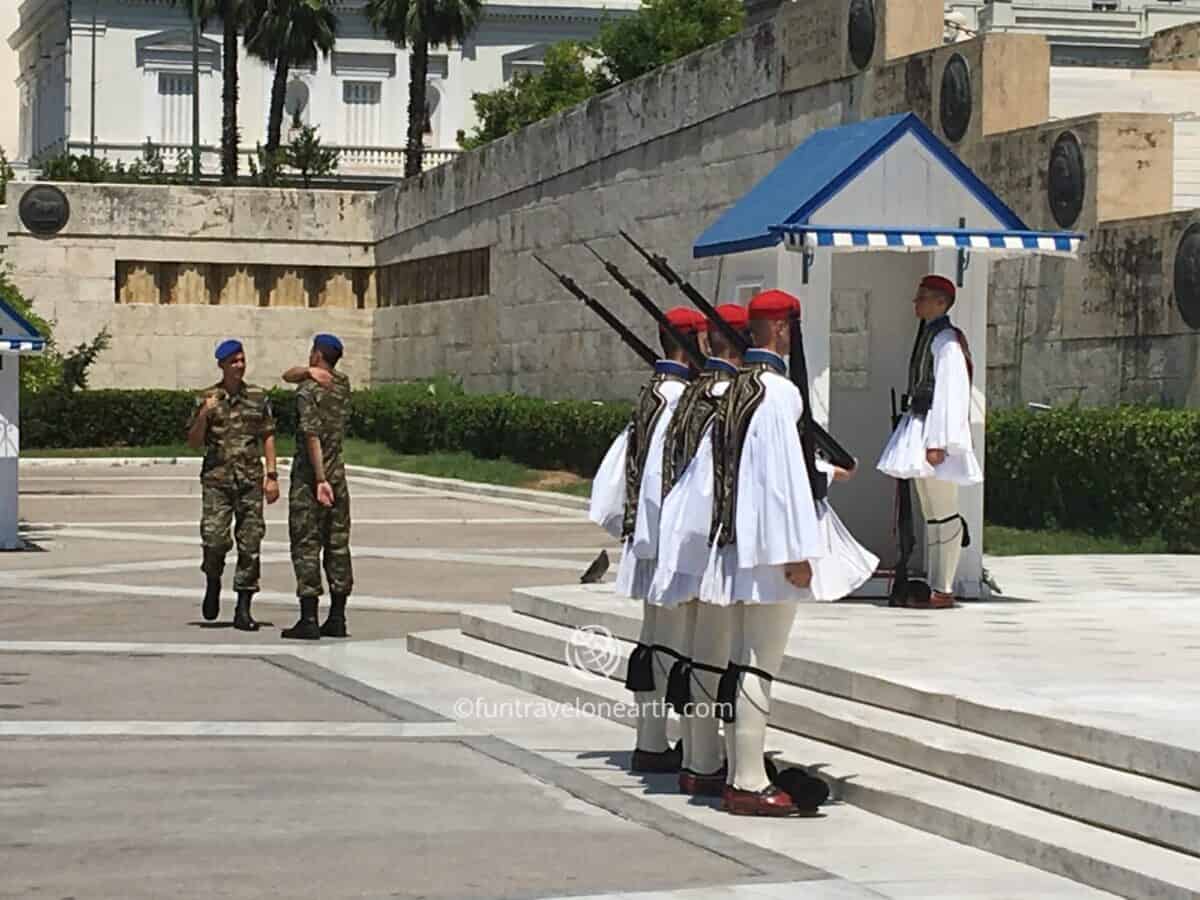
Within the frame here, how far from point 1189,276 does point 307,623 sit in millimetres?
8622

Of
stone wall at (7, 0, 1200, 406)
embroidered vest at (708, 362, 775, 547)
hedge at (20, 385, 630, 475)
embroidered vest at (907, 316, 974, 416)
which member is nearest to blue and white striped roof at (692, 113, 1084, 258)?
embroidered vest at (907, 316, 974, 416)

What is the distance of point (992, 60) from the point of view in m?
23.6

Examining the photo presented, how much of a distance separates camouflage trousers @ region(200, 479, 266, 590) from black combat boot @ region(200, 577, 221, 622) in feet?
0.57

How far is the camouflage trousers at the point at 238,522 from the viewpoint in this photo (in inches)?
667

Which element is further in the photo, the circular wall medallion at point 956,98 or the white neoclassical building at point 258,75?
the white neoclassical building at point 258,75

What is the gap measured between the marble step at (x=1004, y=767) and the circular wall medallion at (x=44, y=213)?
3835cm

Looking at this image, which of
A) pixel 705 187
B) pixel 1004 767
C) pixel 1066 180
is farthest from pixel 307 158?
pixel 1004 767

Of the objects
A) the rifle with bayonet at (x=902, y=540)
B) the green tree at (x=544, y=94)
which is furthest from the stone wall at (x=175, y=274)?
the rifle with bayonet at (x=902, y=540)

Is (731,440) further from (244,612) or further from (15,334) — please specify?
(15,334)

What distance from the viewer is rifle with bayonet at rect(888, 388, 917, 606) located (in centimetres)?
1442

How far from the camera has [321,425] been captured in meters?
15.8

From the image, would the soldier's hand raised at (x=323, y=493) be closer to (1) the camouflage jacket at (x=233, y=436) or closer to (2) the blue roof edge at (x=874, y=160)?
(1) the camouflage jacket at (x=233, y=436)

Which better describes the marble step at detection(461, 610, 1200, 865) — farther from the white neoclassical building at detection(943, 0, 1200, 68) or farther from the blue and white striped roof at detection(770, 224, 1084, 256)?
the white neoclassical building at detection(943, 0, 1200, 68)

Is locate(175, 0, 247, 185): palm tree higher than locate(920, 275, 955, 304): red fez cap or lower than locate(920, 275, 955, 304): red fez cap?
higher
